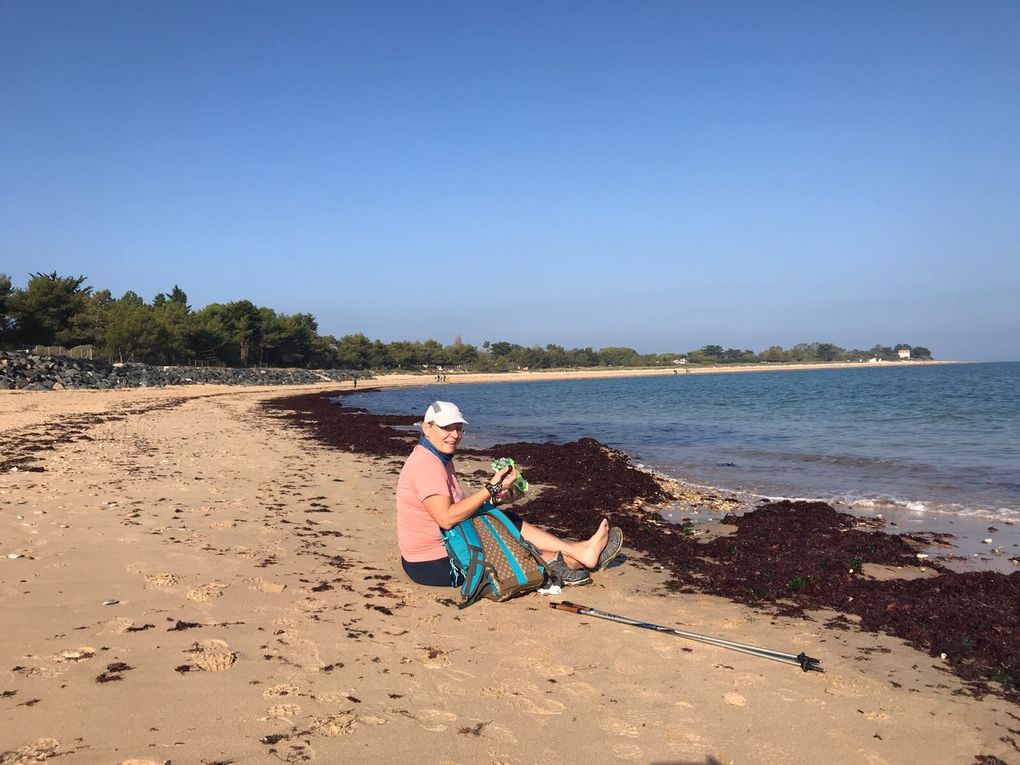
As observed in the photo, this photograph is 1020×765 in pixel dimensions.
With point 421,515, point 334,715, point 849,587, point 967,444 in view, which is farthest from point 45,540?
point 967,444

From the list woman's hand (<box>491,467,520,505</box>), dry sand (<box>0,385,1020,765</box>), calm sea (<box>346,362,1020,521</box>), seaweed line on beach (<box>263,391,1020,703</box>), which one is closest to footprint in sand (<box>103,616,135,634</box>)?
dry sand (<box>0,385,1020,765</box>)

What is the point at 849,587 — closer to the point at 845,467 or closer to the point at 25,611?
the point at 25,611

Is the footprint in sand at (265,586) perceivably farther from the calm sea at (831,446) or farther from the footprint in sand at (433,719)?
the calm sea at (831,446)

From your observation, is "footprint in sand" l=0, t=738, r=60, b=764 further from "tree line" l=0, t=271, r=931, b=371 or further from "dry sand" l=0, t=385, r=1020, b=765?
"tree line" l=0, t=271, r=931, b=371

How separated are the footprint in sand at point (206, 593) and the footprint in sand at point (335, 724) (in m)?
2.02

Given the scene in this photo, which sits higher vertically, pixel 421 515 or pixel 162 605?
pixel 421 515

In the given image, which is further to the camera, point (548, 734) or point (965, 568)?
point (965, 568)

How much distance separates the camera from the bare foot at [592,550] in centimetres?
567

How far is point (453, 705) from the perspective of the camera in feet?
11.3

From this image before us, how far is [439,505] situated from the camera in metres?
4.87

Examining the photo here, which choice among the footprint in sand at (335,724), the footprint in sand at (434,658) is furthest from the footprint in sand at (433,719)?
the footprint in sand at (434,658)

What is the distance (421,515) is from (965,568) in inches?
229

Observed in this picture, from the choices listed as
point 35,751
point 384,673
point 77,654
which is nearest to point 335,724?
point 384,673

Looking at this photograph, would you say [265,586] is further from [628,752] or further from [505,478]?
[628,752]
